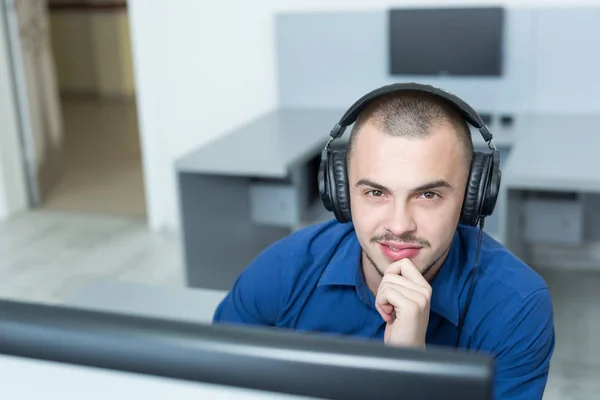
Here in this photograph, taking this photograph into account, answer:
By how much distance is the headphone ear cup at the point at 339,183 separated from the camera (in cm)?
113

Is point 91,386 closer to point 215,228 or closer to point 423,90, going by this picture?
point 423,90

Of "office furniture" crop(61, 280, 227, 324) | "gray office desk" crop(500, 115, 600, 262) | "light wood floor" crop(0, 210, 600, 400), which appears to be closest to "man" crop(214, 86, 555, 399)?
"office furniture" crop(61, 280, 227, 324)

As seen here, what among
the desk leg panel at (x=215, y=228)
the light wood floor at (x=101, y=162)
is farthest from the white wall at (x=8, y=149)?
the desk leg panel at (x=215, y=228)

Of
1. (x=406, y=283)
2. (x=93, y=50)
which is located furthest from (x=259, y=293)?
(x=93, y=50)

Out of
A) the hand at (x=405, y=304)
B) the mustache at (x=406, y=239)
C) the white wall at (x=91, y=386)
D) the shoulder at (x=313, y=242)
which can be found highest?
the white wall at (x=91, y=386)

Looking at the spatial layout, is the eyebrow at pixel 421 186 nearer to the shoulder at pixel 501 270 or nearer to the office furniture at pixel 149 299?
the shoulder at pixel 501 270

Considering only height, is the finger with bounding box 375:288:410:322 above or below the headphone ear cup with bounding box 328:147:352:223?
below

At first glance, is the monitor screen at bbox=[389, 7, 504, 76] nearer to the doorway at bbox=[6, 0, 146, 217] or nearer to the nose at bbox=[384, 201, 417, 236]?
the doorway at bbox=[6, 0, 146, 217]

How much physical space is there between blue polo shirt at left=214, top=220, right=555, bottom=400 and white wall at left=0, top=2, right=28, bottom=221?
3.08 m

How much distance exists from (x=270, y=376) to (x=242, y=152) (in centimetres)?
229

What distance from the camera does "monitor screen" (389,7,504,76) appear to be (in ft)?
9.88

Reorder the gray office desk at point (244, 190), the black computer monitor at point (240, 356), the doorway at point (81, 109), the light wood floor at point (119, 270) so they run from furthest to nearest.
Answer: the doorway at point (81, 109) → the gray office desk at point (244, 190) → the light wood floor at point (119, 270) → the black computer monitor at point (240, 356)

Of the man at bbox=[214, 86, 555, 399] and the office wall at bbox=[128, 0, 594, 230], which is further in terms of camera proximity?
the office wall at bbox=[128, 0, 594, 230]

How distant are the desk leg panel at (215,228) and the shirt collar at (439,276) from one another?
155 cm
